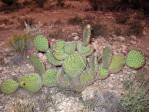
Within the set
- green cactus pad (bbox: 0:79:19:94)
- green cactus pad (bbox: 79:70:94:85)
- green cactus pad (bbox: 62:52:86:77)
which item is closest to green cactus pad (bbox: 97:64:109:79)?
green cactus pad (bbox: 79:70:94:85)

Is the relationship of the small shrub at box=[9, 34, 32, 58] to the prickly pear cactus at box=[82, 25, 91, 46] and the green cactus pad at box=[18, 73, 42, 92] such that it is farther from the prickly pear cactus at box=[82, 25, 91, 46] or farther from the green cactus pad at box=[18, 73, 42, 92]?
the prickly pear cactus at box=[82, 25, 91, 46]

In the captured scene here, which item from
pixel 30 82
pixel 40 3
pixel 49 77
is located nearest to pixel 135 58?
pixel 49 77

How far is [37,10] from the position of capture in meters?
7.24

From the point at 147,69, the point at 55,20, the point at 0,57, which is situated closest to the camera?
the point at 147,69

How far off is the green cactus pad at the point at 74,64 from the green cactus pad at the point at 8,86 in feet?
2.35

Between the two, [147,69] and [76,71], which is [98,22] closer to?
[147,69]

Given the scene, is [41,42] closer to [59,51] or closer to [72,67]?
[59,51]

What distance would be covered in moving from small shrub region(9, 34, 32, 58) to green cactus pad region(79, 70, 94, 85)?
50.5 inches

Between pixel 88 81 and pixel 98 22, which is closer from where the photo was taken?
pixel 88 81

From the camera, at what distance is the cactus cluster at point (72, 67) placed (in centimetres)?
370

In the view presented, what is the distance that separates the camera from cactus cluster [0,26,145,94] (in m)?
3.70

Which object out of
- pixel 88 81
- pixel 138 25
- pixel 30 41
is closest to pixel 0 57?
pixel 30 41

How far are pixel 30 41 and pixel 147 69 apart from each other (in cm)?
194

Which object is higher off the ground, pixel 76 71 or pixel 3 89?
pixel 76 71
